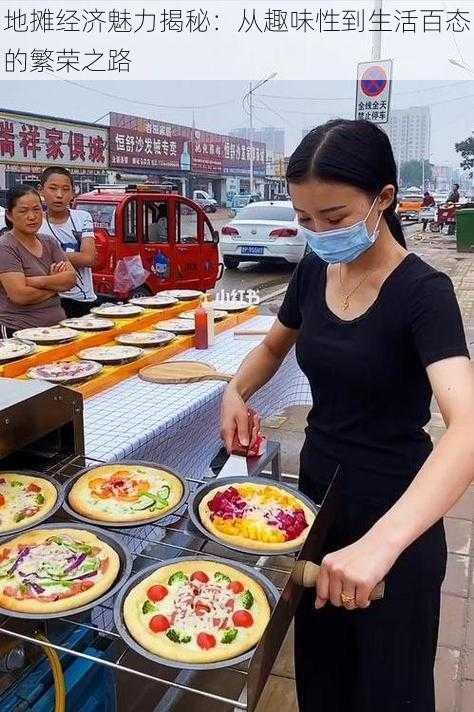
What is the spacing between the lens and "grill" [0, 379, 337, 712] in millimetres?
1308

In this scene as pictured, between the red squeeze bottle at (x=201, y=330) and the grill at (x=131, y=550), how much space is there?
153cm

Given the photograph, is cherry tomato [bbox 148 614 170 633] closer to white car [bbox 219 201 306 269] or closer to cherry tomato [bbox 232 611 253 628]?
cherry tomato [bbox 232 611 253 628]

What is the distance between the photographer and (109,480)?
5.90 feet

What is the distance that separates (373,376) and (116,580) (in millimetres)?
725

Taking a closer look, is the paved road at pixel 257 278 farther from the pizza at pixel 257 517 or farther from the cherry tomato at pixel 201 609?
the cherry tomato at pixel 201 609

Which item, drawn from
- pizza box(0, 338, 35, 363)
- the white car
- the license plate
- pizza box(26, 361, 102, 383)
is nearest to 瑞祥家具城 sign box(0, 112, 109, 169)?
the white car

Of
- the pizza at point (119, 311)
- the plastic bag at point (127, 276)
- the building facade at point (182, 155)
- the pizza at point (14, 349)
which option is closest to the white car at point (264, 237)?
the plastic bag at point (127, 276)

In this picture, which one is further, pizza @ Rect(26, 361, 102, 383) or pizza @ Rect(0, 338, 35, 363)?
pizza @ Rect(0, 338, 35, 363)

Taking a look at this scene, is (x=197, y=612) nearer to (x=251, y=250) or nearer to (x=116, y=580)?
(x=116, y=580)

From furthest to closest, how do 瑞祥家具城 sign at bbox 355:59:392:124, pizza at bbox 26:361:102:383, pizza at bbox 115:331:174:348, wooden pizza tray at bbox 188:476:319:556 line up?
1. 瑞祥家具城 sign at bbox 355:59:392:124
2. pizza at bbox 115:331:174:348
3. pizza at bbox 26:361:102:383
4. wooden pizza tray at bbox 188:476:319:556

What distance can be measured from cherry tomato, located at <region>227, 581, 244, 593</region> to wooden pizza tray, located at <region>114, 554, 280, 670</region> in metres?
0.03

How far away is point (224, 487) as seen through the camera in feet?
5.67

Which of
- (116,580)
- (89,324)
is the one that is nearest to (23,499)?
(116,580)

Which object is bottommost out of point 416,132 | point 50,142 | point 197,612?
point 197,612
